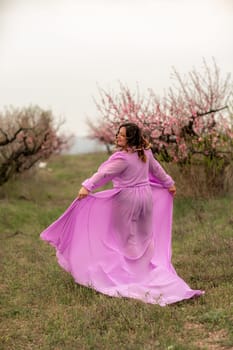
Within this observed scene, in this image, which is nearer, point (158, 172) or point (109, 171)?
point (109, 171)

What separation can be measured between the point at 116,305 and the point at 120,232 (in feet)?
3.47

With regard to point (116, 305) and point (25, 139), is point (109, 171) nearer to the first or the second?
Answer: point (116, 305)

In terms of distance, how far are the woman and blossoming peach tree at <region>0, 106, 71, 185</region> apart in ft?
24.7

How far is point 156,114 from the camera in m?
12.8

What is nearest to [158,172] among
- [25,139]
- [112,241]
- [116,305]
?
[112,241]

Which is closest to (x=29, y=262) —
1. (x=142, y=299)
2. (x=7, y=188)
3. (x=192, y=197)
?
(x=142, y=299)

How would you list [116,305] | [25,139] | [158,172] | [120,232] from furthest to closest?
[25,139], [158,172], [120,232], [116,305]

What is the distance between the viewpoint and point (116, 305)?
5.57 m

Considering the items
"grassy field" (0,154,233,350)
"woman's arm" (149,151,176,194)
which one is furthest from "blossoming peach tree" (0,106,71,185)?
"woman's arm" (149,151,176,194)

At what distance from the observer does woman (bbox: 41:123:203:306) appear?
20.4ft

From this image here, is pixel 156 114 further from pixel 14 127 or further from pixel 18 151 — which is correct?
pixel 14 127

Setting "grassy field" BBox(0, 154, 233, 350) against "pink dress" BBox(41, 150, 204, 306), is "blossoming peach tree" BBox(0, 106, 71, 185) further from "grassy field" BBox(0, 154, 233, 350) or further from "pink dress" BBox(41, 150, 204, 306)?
"pink dress" BBox(41, 150, 204, 306)

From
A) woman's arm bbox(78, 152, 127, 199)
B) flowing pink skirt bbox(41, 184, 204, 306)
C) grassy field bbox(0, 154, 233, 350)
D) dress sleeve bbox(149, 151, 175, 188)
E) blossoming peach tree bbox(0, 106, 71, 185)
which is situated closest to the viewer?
grassy field bbox(0, 154, 233, 350)

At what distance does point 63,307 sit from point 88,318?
631mm
